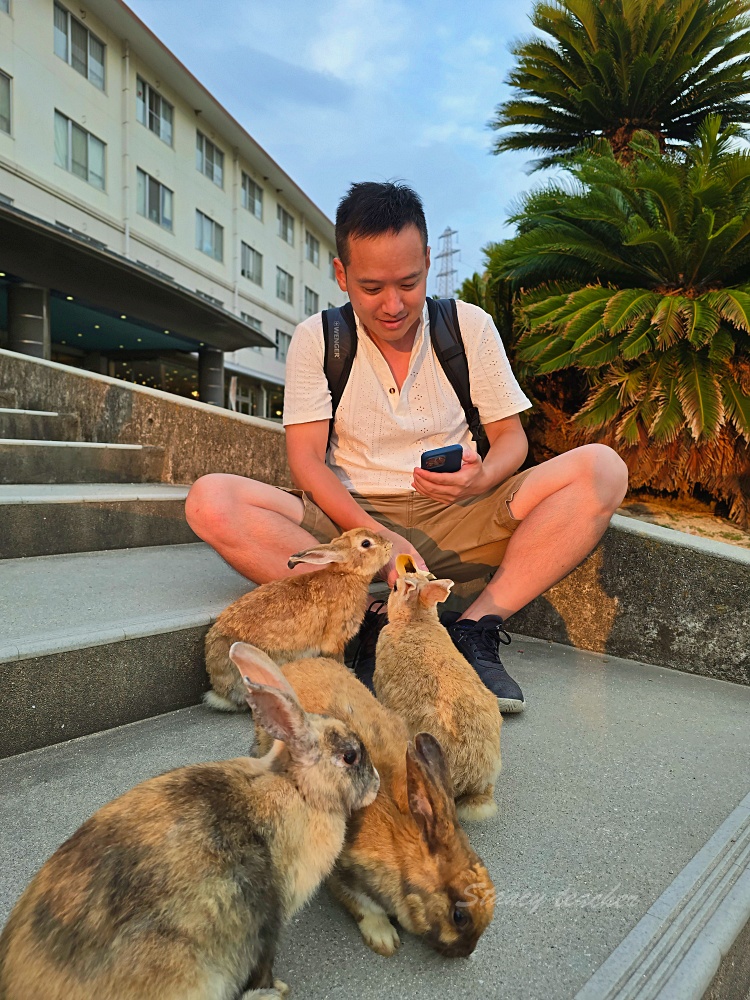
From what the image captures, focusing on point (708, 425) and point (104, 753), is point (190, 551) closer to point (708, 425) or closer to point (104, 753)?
point (104, 753)

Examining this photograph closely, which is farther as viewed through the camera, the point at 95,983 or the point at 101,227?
the point at 101,227

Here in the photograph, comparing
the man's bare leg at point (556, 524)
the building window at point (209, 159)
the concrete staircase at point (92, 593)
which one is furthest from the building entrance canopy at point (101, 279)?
the man's bare leg at point (556, 524)

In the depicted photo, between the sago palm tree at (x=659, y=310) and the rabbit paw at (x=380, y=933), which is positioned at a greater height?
the sago palm tree at (x=659, y=310)

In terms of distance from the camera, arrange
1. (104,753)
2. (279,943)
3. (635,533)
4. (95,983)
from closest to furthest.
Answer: (95,983) → (279,943) → (104,753) → (635,533)

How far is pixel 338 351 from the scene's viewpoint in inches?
123

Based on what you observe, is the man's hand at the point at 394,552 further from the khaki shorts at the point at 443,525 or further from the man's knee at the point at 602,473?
the man's knee at the point at 602,473

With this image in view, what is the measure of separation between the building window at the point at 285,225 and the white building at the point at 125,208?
1.69 feet

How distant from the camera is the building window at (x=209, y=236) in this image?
957 inches

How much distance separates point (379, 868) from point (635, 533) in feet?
7.49

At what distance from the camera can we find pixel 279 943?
1.28m

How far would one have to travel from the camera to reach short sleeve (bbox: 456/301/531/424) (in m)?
3.19

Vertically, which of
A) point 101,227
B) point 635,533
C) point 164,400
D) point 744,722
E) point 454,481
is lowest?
point 744,722

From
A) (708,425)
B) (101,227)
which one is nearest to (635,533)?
(708,425)

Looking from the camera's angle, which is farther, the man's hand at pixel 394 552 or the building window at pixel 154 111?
the building window at pixel 154 111
